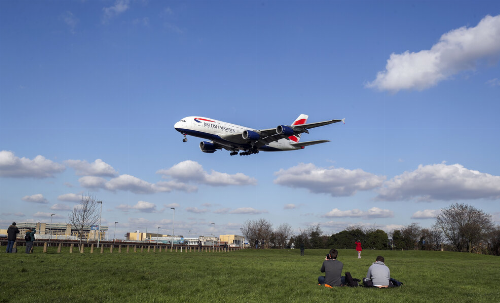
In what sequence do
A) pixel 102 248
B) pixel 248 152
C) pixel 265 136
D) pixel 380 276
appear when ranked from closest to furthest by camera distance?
pixel 380 276 < pixel 102 248 < pixel 265 136 < pixel 248 152

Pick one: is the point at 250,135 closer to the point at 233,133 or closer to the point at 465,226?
the point at 233,133

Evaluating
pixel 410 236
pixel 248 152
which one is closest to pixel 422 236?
pixel 410 236

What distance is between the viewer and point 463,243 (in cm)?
8331

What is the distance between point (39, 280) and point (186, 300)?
18.2 ft

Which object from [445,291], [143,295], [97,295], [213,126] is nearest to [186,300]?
[143,295]

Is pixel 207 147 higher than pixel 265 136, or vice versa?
pixel 265 136

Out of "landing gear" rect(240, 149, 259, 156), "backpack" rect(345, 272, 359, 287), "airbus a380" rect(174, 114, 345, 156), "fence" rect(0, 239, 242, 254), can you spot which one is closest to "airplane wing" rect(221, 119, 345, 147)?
"airbus a380" rect(174, 114, 345, 156)

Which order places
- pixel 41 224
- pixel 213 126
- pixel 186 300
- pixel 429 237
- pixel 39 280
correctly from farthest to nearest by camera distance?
1. pixel 41 224
2. pixel 429 237
3. pixel 213 126
4. pixel 39 280
5. pixel 186 300

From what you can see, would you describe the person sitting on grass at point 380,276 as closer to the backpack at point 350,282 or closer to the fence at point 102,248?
the backpack at point 350,282

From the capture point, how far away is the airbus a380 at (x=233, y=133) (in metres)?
42.5

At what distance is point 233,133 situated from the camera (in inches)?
1794

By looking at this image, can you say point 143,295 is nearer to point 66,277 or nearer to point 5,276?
point 66,277

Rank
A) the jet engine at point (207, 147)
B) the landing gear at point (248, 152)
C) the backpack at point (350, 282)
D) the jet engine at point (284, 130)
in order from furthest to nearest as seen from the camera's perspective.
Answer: the jet engine at point (207, 147) < the landing gear at point (248, 152) < the jet engine at point (284, 130) < the backpack at point (350, 282)

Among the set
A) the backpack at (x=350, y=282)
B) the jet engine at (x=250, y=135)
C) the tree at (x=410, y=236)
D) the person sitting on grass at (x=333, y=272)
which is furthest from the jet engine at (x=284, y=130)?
the tree at (x=410, y=236)
